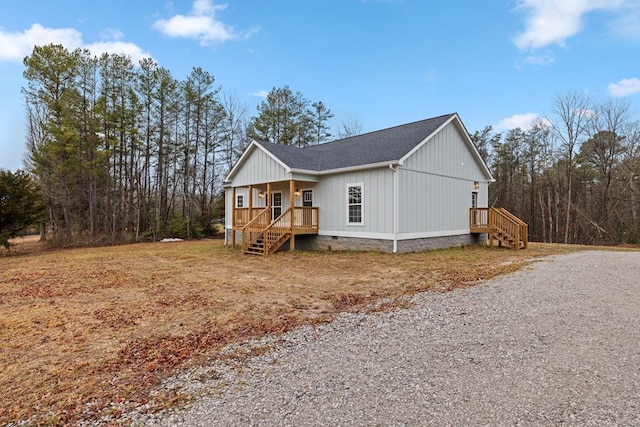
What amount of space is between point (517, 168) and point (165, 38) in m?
27.3

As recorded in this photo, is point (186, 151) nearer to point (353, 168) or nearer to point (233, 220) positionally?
point (233, 220)

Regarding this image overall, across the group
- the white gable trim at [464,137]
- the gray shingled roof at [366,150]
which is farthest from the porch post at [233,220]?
the white gable trim at [464,137]

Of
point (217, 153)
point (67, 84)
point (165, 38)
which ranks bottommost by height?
point (217, 153)

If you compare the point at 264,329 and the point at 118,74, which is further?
the point at 118,74

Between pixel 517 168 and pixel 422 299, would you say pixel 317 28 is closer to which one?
pixel 422 299

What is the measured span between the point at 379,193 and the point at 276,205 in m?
5.83

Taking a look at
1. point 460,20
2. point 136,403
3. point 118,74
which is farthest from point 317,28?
point 136,403

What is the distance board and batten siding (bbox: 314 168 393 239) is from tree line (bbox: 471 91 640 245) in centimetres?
1646

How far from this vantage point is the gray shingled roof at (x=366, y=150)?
1311 cm

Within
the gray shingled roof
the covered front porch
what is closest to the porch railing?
the covered front porch

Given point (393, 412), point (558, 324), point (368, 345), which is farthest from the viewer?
point (558, 324)

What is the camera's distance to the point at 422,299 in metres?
5.99

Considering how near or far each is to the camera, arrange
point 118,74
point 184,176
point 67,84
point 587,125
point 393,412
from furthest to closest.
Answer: point 184,176, point 587,125, point 118,74, point 67,84, point 393,412

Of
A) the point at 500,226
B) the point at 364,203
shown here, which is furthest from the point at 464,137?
the point at 364,203
